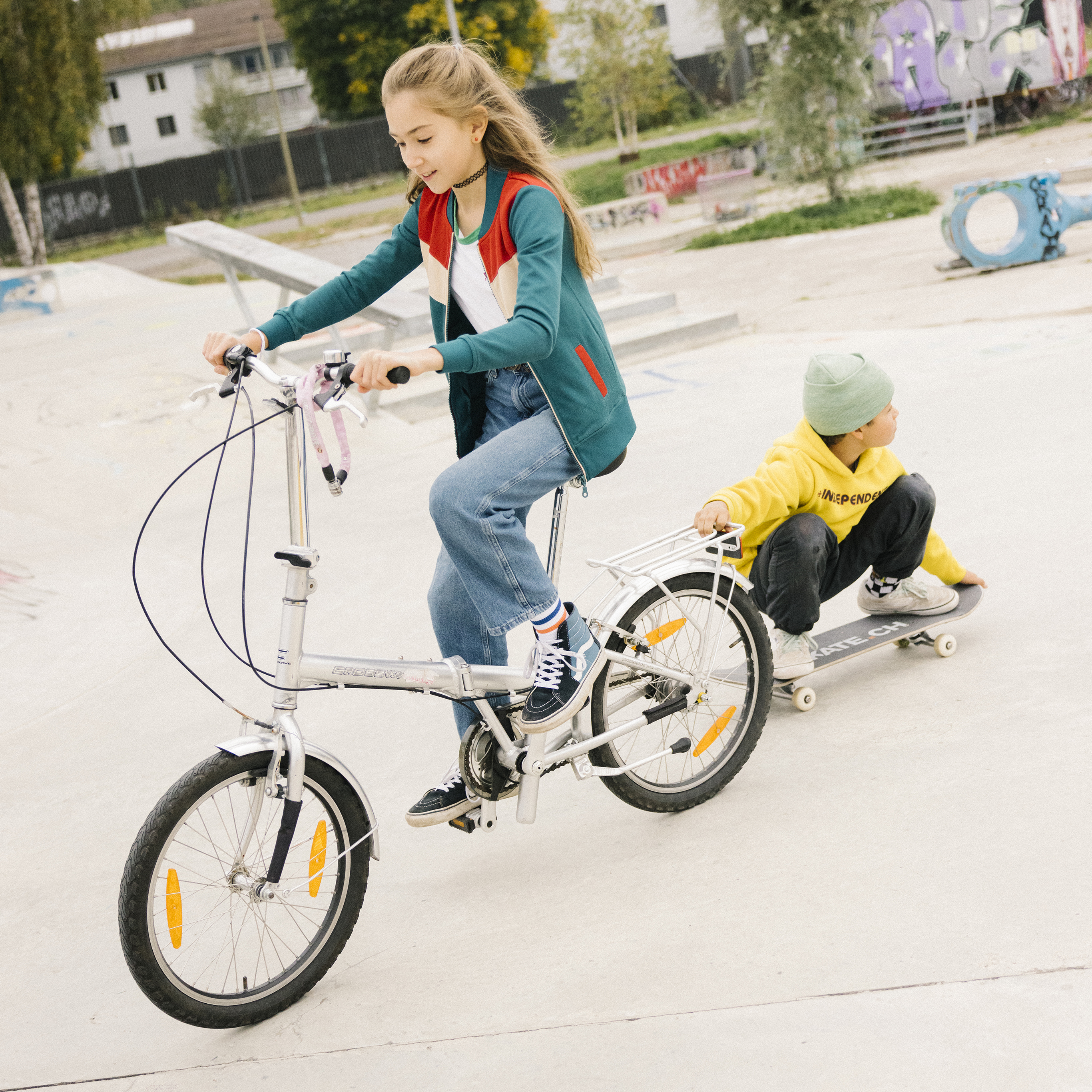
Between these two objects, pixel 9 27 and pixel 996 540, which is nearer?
pixel 996 540

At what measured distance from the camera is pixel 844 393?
126 inches

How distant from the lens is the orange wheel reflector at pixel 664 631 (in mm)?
2959

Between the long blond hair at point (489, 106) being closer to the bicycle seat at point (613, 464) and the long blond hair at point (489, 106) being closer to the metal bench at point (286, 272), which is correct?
the bicycle seat at point (613, 464)

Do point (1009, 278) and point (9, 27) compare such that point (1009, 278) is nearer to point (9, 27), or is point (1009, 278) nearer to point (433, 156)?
point (433, 156)

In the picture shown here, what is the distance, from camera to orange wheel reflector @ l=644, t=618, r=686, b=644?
2.96 meters

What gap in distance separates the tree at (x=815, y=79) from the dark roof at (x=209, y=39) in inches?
1831

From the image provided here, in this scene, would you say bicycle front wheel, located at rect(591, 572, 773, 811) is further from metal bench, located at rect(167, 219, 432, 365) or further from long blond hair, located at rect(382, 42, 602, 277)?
metal bench, located at rect(167, 219, 432, 365)

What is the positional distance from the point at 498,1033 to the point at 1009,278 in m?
8.79

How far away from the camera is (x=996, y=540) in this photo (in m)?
4.27

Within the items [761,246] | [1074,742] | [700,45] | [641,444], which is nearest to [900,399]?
[641,444]

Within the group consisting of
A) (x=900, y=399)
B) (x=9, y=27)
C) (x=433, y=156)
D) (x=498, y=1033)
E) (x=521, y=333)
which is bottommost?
(x=498, y=1033)

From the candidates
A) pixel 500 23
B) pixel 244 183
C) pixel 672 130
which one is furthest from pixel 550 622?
pixel 244 183

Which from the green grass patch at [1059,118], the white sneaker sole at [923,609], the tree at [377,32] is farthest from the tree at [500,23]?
the white sneaker sole at [923,609]

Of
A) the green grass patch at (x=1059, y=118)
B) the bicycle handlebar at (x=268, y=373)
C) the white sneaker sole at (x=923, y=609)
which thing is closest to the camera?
the bicycle handlebar at (x=268, y=373)
